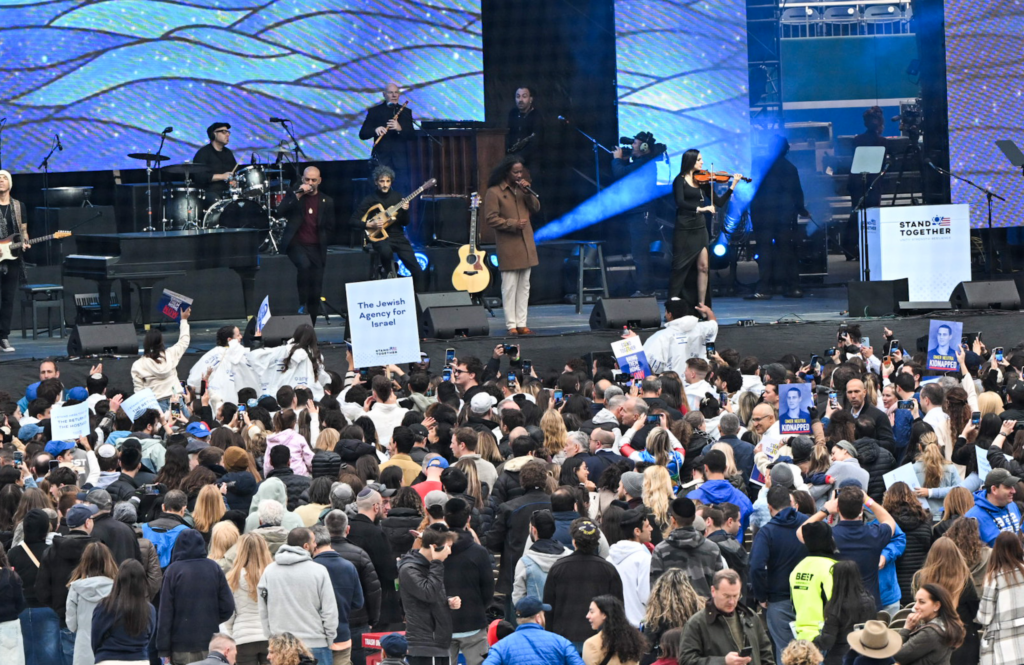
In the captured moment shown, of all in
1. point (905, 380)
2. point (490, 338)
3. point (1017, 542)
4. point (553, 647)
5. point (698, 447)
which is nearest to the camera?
point (553, 647)

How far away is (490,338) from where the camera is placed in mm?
15109

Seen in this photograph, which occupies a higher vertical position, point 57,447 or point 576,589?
point 57,447

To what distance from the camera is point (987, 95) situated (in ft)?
60.0

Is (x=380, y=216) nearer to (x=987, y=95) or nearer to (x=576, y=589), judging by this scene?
(x=987, y=95)

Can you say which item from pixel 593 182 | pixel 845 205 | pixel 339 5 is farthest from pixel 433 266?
pixel 845 205

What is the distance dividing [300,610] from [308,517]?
839mm

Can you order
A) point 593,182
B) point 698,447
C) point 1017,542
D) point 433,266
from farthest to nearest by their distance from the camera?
point 593,182
point 433,266
point 698,447
point 1017,542

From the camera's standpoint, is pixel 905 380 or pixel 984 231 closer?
pixel 905 380

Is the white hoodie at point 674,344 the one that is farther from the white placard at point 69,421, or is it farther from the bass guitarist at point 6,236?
the bass guitarist at point 6,236

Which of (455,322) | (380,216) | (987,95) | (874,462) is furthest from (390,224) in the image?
(874,462)

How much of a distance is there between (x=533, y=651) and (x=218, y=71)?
575 inches

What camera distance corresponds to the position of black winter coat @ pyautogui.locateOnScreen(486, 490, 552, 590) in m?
7.84

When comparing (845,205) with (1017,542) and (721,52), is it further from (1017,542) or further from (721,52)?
(1017,542)

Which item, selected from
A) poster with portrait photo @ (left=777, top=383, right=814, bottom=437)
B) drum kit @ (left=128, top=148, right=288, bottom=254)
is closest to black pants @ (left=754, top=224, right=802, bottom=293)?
drum kit @ (left=128, top=148, right=288, bottom=254)
